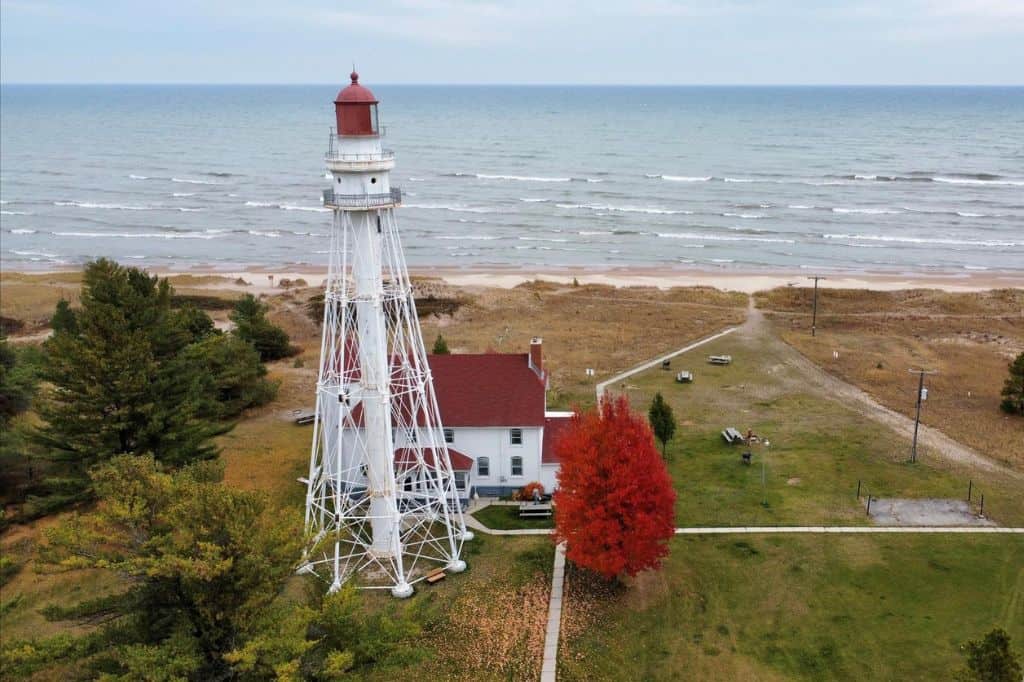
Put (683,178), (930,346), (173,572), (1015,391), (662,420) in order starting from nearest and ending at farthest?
(173,572) → (662,420) → (1015,391) → (930,346) → (683,178)

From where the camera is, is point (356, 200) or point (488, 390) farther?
point (488, 390)

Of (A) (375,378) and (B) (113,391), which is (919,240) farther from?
(B) (113,391)

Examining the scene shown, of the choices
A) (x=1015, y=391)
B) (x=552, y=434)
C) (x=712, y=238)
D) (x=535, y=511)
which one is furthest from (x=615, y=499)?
(x=712, y=238)

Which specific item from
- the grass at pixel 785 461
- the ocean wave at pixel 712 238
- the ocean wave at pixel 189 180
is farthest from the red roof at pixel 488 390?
the ocean wave at pixel 189 180

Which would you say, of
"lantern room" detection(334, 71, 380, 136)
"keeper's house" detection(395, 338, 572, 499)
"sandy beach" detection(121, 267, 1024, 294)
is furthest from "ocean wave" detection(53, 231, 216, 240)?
"lantern room" detection(334, 71, 380, 136)

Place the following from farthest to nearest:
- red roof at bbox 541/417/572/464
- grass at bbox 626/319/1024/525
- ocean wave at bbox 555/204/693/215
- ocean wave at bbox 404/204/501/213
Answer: ocean wave at bbox 404/204/501/213 < ocean wave at bbox 555/204/693/215 < red roof at bbox 541/417/572/464 < grass at bbox 626/319/1024/525

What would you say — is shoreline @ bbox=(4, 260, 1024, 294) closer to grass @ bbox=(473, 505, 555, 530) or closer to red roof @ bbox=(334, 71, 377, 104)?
grass @ bbox=(473, 505, 555, 530)

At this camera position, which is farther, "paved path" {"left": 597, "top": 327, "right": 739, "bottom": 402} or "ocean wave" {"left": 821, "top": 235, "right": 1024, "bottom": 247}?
"ocean wave" {"left": 821, "top": 235, "right": 1024, "bottom": 247}
